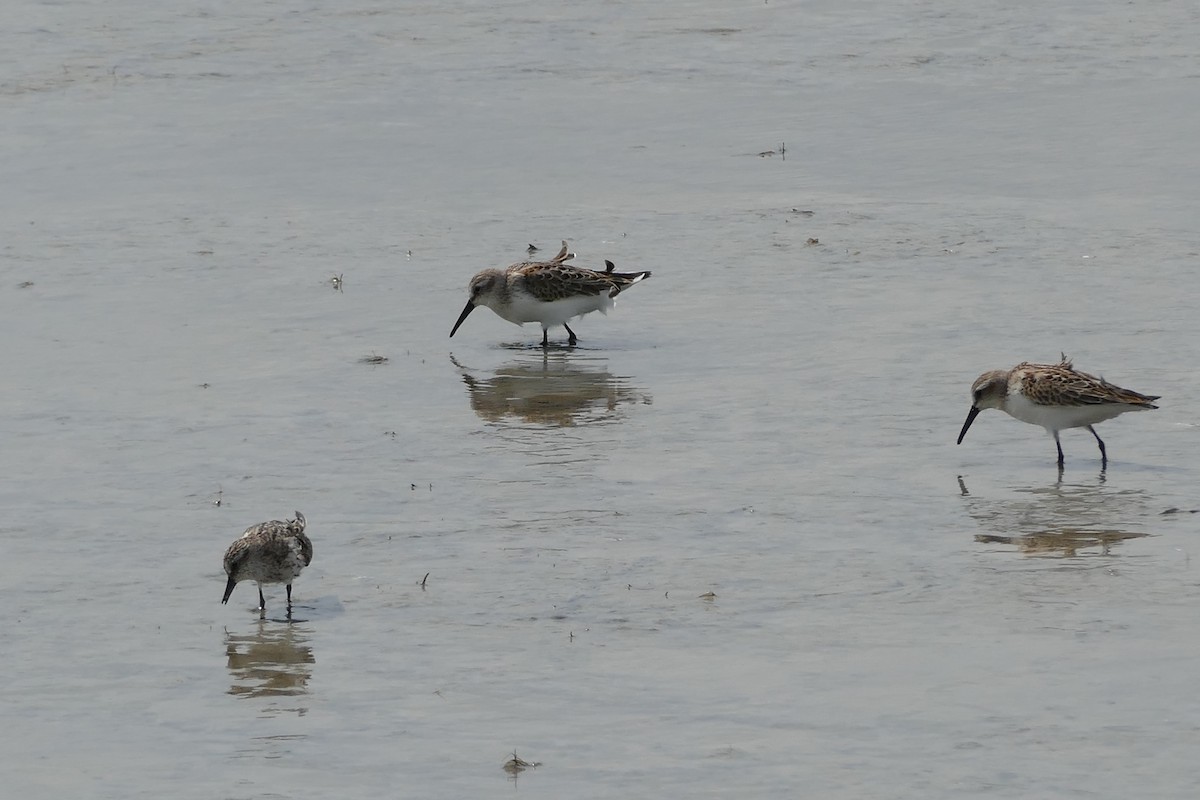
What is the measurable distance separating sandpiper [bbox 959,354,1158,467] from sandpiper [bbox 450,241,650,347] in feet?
17.7

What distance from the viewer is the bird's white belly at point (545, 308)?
64.2 ft

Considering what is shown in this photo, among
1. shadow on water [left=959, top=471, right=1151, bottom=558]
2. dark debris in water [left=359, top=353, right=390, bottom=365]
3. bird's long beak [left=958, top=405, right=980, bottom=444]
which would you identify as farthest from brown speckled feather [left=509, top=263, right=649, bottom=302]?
shadow on water [left=959, top=471, right=1151, bottom=558]

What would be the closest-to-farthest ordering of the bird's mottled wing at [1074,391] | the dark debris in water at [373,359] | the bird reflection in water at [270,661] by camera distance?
the bird reflection in water at [270,661]
the bird's mottled wing at [1074,391]
the dark debris in water at [373,359]

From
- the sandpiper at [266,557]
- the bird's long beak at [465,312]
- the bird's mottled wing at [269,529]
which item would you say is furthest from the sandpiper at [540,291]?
the sandpiper at [266,557]

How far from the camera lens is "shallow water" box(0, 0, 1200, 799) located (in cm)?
1029

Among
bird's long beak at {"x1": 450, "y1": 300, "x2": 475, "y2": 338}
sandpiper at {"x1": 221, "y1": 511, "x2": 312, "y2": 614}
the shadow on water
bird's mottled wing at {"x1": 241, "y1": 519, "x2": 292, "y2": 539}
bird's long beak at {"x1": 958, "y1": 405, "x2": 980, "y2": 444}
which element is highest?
bird's long beak at {"x1": 450, "y1": 300, "x2": 475, "y2": 338}

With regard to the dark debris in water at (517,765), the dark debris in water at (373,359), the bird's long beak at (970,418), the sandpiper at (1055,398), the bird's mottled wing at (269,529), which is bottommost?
the dark debris in water at (517,765)

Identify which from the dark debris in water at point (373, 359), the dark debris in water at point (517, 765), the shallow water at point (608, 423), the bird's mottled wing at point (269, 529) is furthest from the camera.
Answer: the dark debris in water at point (373, 359)

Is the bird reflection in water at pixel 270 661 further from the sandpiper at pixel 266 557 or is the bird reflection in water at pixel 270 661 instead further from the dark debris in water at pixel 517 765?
the dark debris in water at pixel 517 765

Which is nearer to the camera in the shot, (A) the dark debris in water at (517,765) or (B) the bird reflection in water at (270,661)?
(A) the dark debris in water at (517,765)

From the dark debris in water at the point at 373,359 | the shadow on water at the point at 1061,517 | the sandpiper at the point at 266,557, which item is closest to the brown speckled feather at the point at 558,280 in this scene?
the dark debris in water at the point at 373,359

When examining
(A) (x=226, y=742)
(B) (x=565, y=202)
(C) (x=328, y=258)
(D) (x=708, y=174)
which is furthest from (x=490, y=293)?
(A) (x=226, y=742)

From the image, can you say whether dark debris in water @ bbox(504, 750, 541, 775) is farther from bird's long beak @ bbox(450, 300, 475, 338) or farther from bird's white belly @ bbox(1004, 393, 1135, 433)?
bird's long beak @ bbox(450, 300, 475, 338)

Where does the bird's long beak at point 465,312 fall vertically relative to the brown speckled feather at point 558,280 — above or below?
below
